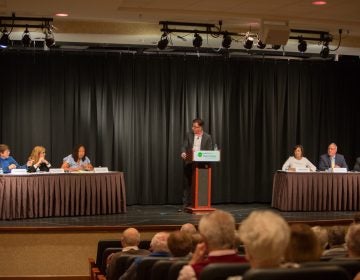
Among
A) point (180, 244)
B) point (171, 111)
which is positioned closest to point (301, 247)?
point (180, 244)

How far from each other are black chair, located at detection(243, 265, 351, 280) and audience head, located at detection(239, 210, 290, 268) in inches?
3.1

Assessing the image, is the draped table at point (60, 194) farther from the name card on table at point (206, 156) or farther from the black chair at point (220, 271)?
the black chair at point (220, 271)

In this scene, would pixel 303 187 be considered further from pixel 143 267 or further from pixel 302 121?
pixel 143 267

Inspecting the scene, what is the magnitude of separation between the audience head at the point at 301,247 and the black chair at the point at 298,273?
1.44ft

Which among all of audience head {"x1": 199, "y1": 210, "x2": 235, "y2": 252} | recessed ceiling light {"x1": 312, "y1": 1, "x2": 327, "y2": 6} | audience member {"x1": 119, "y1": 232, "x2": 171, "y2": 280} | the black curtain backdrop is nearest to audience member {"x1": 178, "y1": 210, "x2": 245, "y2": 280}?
audience head {"x1": 199, "y1": 210, "x2": 235, "y2": 252}

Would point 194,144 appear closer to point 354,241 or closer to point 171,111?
point 171,111

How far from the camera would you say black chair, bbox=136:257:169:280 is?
3939 mm

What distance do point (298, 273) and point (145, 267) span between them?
1.66 meters

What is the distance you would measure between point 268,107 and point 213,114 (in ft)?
3.80

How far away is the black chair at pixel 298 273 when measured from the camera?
7.69 ft

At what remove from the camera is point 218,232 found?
304cm

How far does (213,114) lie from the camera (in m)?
12.6

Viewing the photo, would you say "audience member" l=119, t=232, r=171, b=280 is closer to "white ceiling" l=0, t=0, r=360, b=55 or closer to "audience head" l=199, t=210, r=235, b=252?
"audience head" l=199, t=210, r=235, b=252

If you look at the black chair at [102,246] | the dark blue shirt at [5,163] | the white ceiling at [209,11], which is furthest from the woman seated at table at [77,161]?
the black chair at [102,246]
